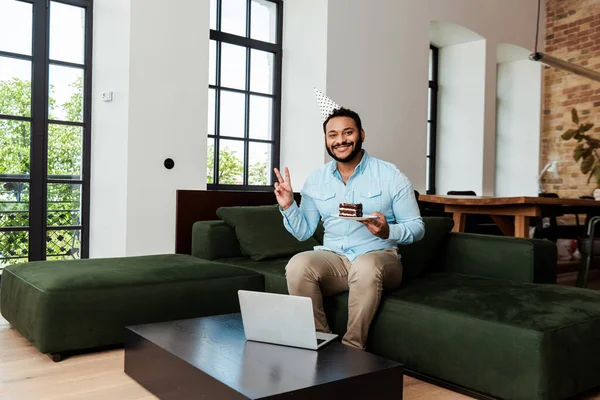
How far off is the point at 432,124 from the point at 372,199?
4534 mm

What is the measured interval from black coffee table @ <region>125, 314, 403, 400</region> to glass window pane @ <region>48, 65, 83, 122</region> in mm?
2563

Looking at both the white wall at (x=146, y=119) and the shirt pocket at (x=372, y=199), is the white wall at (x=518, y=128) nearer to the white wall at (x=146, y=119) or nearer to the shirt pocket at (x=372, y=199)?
the white wall at (x=146, y=119)

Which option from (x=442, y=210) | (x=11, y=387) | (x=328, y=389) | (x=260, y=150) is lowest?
(x=11, y=387)

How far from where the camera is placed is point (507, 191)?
770cm

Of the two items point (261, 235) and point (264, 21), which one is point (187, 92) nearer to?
point (264, 21)

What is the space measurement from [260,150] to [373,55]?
1387 millimetres

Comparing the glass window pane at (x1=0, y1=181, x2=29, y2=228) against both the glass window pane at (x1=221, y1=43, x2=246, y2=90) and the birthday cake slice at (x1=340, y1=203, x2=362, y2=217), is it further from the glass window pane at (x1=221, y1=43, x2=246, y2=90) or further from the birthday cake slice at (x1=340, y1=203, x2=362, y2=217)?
the birthday cake slice at (x1=340, y1=203, x2=362, y2=217)

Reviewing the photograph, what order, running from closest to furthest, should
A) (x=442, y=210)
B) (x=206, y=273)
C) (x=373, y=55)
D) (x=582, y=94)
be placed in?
(x=206, y=273) → (x=442, y=210) → (x=373, y=55) → (x=582, y=94)

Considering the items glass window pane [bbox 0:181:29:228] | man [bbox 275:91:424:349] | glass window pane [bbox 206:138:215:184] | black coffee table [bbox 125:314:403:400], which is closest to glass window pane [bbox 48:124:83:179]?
glass window pane [bbox 0:181:29:228]

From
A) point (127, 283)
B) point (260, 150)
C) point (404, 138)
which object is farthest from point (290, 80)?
point (127, 283)

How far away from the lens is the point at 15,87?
4281mm

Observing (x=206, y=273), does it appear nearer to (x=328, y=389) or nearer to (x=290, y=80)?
(x=328, y=389)

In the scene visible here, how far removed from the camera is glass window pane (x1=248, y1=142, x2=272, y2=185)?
5.45 m

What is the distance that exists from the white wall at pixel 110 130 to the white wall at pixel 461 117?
160 inches
